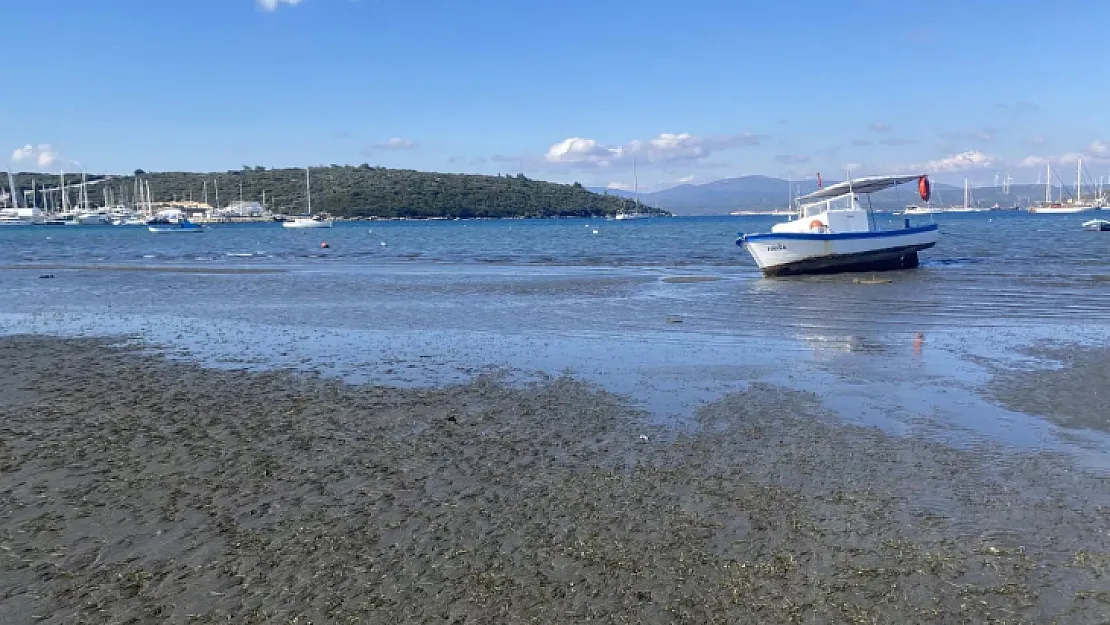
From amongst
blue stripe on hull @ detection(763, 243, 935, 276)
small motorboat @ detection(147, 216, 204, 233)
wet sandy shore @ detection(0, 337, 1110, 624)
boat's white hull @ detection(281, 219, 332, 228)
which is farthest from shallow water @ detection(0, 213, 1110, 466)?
boat's white hull @ detection(281, 219, 332, 228)

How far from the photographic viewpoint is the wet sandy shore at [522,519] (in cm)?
566

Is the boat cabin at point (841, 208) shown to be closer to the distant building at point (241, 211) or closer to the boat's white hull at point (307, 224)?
the boat's white hull at point (307, 224)

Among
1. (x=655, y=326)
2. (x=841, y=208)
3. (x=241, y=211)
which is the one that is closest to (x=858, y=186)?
(x=841, y=208)

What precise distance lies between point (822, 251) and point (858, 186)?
3.26 meters

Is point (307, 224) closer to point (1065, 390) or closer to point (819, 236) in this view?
point (819, 236)

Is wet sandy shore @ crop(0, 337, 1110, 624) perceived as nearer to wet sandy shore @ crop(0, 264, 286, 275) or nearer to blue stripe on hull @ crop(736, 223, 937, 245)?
blue stripe on hull @ crop(736, 223, 937, 245)

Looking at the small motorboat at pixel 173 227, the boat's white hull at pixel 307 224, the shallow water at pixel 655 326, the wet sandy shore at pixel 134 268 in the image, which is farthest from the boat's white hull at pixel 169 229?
the shallow water at pixel 655 326

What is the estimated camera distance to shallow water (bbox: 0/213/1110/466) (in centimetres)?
1220

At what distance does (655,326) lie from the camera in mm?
19172

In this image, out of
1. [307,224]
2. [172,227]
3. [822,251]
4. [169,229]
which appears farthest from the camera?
[307,224]

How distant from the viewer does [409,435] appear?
975cm

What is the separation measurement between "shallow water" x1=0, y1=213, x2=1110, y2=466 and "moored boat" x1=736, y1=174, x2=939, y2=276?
3.51 ft

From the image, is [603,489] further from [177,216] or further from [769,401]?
[177,216]

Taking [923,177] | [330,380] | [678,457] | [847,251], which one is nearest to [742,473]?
[678,457]
